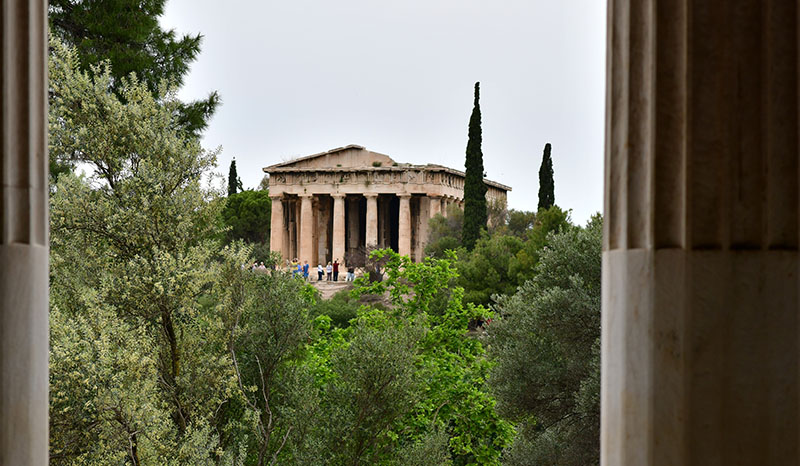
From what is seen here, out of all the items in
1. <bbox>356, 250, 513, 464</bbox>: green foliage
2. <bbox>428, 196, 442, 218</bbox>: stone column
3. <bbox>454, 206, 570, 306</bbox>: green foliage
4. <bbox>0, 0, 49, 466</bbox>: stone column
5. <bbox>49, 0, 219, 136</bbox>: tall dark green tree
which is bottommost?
<bbox>356, 250, 513, 464</bbox>: green foliage

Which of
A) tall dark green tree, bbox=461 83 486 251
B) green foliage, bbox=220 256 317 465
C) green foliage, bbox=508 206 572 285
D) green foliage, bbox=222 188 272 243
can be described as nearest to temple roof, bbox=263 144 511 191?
green foliage, bbox=222 188 272 243

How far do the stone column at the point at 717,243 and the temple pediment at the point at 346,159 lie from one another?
47.6 meters

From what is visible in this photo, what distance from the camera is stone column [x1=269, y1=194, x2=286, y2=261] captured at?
51.0 meters

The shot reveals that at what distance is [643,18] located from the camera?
1.91 m

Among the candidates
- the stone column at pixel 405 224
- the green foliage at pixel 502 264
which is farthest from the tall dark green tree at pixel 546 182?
the stone column at pixel 405 224

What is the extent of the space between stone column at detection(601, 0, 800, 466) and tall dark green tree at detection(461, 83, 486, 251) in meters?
33.0

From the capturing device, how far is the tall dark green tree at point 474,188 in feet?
114

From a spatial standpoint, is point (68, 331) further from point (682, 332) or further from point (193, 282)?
point (682, 332)

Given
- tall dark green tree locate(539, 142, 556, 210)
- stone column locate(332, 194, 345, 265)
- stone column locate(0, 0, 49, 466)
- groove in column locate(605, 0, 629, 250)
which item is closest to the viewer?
stone column locate(0, 0, 49, 466)

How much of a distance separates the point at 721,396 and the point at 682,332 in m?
0.18

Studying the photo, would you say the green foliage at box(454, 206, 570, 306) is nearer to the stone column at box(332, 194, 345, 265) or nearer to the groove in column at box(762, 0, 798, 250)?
the stone column at box(332, 194, 345, 265)

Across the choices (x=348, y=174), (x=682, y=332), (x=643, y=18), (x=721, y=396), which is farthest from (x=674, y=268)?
(x=348, y=174)

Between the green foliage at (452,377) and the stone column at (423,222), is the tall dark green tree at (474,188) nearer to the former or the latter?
the stone column at (423,222)

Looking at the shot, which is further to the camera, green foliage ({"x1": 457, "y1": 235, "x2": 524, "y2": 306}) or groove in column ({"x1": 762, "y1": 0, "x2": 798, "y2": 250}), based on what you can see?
green foliage ({"x1": 457, "y1": 235, "x2": 524, "y2": 306})
